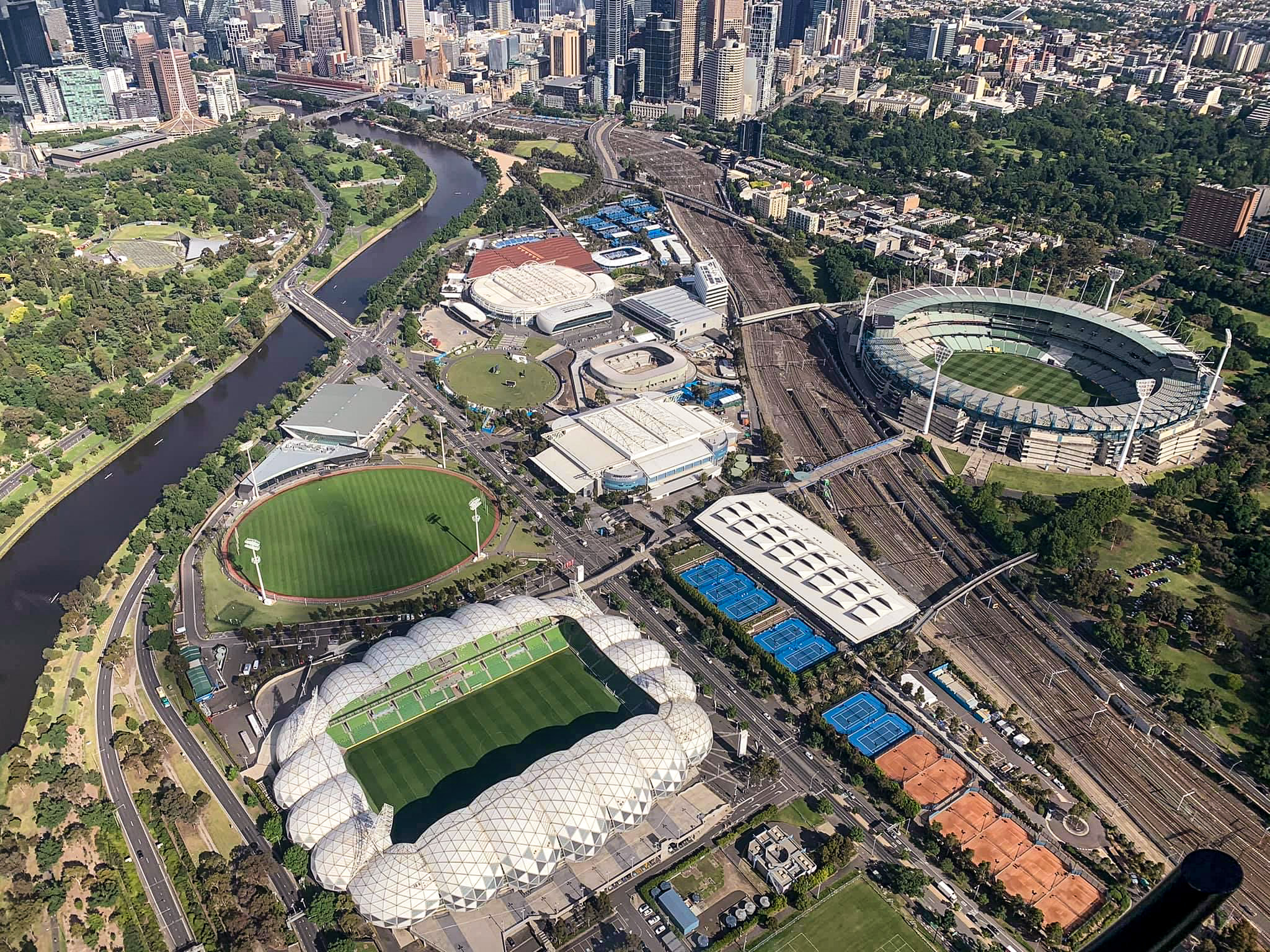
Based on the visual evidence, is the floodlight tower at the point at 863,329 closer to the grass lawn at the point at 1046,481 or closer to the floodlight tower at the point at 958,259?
the grass lawn at the point at 1046,481

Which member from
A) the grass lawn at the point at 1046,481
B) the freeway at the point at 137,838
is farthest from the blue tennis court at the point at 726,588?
the freeway at the point at 137,838

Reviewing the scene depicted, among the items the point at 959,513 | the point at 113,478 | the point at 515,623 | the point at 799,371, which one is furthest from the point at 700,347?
the point at 113,478

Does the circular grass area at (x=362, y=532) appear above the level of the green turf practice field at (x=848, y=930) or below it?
above

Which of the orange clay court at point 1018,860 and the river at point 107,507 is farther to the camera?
the river at point 107,507

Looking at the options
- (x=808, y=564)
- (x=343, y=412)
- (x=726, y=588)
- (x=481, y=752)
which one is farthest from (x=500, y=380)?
(x=481, y=752)

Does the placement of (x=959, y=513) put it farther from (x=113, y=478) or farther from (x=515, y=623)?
(x=113, y=478)
